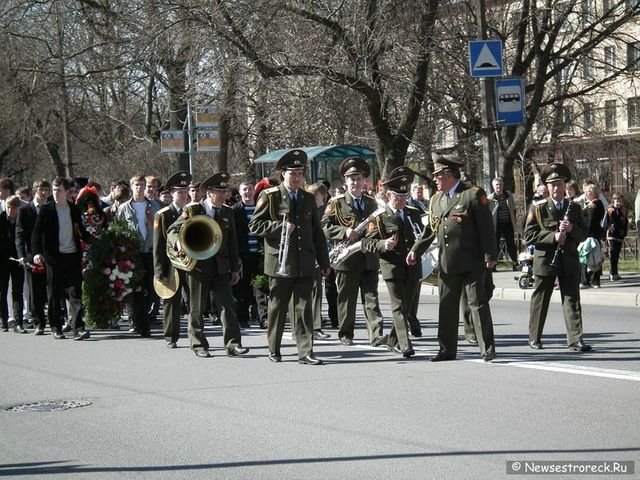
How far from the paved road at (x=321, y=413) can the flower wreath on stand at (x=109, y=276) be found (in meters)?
1.93

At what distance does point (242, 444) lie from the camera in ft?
25.8

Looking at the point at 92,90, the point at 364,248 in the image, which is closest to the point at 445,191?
the point at 364,248

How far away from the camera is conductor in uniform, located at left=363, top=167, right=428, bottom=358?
12.3 m

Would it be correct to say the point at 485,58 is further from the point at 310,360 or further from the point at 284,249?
the point at 310,360

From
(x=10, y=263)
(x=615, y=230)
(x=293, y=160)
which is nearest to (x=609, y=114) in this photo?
(x=615, y=230)

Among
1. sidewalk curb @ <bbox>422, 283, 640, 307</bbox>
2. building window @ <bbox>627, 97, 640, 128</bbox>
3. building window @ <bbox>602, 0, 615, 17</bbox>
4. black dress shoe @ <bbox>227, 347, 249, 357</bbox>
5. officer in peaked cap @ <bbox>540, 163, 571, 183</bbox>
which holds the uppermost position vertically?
building window @ <bbox>602, 0, 615, 17</bbox>

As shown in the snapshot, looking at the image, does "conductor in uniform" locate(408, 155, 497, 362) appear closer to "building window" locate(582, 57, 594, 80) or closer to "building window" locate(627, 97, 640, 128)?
"building window" locate(582, 57, 594, 80)

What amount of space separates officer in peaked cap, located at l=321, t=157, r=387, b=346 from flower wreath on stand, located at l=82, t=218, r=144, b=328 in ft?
10.2

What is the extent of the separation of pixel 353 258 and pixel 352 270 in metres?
0.16

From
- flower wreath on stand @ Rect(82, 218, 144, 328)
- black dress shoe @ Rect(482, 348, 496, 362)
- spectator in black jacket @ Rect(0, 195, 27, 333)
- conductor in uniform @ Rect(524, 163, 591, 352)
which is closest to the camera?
black dress shoe @ Rect(482, 348, 496, 362)

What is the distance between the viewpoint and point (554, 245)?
12141 mm

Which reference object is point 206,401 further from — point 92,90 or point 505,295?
point 92,90

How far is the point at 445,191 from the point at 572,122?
24806 mm

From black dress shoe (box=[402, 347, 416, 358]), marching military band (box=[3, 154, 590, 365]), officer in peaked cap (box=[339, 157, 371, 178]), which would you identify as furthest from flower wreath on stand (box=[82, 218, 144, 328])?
black dress shoe (box=[402, 347, 416, 358])
